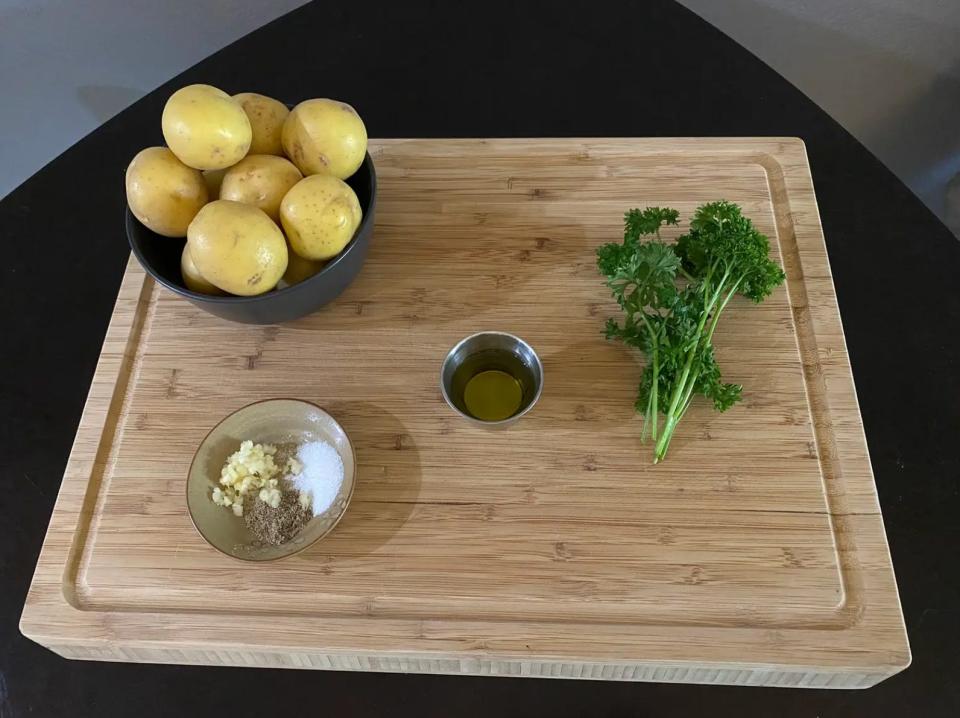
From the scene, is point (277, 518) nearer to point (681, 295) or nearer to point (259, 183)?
point (259, 183)

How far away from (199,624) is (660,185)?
1.04 m

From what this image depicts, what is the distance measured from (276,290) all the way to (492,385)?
360 millimetres

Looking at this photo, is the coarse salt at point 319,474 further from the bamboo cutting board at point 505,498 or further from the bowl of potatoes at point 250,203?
the bowl of potatoes at point 250,203

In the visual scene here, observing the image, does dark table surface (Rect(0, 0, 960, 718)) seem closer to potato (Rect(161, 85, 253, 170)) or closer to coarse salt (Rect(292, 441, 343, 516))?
coarse salt (Rect(292, 441, 343, 516))

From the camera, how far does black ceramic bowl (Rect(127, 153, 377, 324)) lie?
1083mm

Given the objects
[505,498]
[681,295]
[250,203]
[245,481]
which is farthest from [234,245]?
[681,295]

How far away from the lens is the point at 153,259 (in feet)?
3.71

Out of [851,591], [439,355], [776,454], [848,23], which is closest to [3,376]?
[439,355]

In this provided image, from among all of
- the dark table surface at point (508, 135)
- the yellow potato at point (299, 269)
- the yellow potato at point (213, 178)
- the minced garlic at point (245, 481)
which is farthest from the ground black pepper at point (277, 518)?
the yellow potato at point (213, 178)

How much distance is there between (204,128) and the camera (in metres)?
1.00

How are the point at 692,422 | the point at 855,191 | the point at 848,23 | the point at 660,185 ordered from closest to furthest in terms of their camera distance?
the point at 692,422, the point at 660,185, the point at 855,191, the point at 848,23

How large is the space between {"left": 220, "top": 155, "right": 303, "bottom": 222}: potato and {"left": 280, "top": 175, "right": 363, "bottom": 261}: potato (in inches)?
1.1

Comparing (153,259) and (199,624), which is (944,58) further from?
(199,624)

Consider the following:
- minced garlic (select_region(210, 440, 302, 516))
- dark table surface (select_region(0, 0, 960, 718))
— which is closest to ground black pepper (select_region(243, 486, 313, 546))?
minced garlic (select_region(210, 440, 302, 516))
